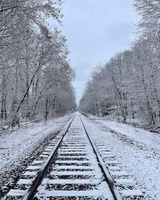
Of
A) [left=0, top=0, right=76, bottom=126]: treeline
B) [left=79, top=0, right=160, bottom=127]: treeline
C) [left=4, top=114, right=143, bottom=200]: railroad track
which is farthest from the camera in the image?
[left=79, top=0, right=160, bottom=127]: treeline

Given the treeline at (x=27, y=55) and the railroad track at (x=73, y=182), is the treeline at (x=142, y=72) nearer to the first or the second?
the treeline at (x=27, y=55)

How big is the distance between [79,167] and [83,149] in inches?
91.8

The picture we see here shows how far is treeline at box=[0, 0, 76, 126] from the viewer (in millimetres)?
8492

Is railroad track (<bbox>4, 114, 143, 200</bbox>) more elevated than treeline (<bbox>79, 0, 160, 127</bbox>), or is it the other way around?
treeline (<bbox>79, 0, 160, 127</bbox>)

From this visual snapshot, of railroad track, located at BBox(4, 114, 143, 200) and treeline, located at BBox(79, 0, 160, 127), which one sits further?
treeline, located at BBox(79, 0, 160, 127)

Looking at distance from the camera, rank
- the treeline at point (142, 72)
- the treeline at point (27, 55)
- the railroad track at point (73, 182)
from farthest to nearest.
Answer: the treeline at point (142, 72), the treeline at point (27, 55), the railroad track at point (73, 182)

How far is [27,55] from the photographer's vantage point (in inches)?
504

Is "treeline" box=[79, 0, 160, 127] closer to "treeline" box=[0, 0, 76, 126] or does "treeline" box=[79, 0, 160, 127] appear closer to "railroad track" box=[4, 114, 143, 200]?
"treeline" box=[0, 0, 76, 126]

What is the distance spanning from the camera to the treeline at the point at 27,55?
8492 mm

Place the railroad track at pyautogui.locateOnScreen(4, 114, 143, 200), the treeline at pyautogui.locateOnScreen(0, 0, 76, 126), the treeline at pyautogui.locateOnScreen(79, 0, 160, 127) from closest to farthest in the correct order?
the railroad track at pyautogui.locateOnScreen(4, 114, 143, 200)
the treeline at pyautogui.locateOnScreen(0, 0, 76, 126)
the treeline at pyautogui.locateOnScreen(79, 0, 160, 127)

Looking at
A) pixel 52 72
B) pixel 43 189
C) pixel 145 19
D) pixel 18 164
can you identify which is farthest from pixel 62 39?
pixel 43 189

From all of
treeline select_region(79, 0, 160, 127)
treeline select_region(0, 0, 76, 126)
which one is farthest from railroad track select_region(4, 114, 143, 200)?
treeline select_region(79, 0, 160, 127)

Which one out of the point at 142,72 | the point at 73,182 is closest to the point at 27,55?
the point at 73,182

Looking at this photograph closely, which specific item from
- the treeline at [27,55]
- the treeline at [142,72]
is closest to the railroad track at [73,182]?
the treeline at [27,55]
